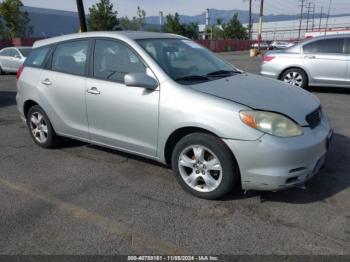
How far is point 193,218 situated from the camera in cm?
335

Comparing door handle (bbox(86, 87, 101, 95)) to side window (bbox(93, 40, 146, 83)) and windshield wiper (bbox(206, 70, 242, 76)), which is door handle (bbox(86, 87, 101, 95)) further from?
windshield wiper (bbox(206, 70, 242, 76))

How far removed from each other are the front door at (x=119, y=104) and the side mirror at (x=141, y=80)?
81 millimetres

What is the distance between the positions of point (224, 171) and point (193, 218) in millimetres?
539

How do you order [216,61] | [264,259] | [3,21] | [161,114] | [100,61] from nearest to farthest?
[264,259] < [161,114] < [100,61] < [216,61] < [3,21]

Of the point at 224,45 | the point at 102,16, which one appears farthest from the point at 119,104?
the point at 224,45

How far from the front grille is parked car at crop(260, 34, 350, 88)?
563cm

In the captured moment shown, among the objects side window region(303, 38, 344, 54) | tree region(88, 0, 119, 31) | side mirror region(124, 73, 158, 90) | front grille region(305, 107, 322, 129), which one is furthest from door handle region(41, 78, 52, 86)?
tree region(88, 0, 119, 31)

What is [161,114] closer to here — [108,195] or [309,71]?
[108,195]

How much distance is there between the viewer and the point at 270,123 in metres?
3.31

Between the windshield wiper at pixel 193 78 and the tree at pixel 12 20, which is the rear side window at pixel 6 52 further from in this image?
the tree at pixel 12 20

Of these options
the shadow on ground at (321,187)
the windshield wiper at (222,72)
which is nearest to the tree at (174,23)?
the windshield wiper at (222,72)

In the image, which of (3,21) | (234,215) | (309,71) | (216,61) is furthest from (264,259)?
(3,21)

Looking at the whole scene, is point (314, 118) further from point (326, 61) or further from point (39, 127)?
point (326, 61)

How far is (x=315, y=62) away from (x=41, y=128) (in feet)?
22.6
